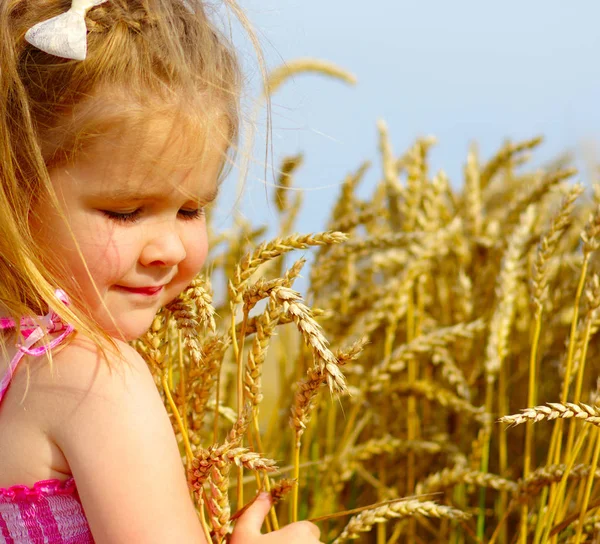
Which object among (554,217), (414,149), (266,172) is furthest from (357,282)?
(266,172)

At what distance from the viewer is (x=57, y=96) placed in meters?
0.91

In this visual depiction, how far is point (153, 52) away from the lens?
3.03ft

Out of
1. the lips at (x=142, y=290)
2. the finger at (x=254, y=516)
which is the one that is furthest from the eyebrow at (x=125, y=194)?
the finger at (x=254, y=516)

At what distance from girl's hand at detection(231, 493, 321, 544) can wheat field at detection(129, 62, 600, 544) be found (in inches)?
1.0

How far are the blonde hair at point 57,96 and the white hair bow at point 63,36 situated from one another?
18mm

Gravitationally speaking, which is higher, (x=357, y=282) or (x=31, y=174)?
(x=31, y=174)

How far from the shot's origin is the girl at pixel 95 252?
849mm

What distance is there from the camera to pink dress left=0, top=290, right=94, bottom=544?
2.94ft

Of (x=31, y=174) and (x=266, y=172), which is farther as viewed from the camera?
(x=266, y=172)

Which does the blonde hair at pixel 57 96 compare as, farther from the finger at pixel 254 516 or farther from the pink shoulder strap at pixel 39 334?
the finger at pixel 254 516

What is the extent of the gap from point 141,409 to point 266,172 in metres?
0.34

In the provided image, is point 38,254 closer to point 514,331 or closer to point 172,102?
point 172,102

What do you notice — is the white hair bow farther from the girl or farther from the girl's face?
the girl's face

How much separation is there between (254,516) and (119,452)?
0.19m
